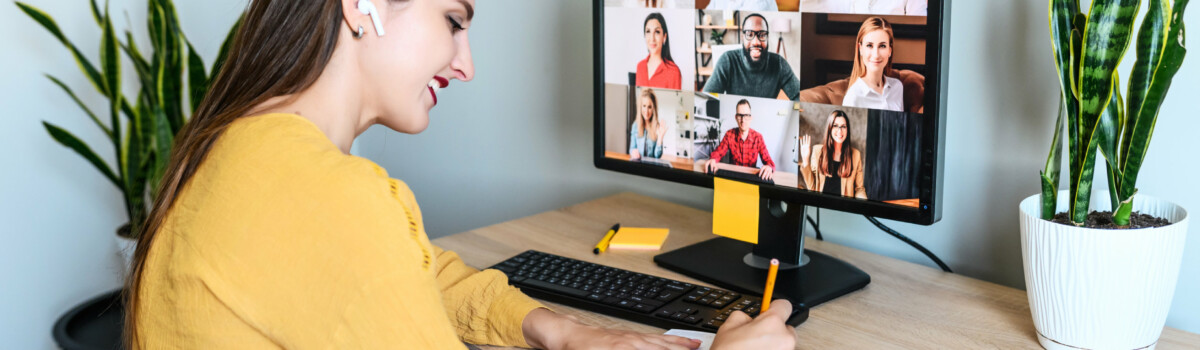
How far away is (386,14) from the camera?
78 centimetres

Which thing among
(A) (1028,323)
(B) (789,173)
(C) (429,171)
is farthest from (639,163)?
(C) (429,171)

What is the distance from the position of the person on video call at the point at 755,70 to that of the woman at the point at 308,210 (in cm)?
27

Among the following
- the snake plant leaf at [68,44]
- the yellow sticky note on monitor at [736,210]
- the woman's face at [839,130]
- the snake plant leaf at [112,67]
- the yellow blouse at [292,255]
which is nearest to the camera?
the yellow blouse at [292,255]

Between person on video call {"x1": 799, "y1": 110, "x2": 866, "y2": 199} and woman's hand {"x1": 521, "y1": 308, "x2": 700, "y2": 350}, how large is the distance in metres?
0.27

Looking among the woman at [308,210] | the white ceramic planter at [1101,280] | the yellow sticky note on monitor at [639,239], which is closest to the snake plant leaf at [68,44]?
the woman at [308,210]

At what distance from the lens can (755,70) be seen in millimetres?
1059

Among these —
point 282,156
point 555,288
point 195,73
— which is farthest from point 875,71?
point 195,73

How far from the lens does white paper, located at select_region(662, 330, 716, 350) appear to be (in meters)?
0.87

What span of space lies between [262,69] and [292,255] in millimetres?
238

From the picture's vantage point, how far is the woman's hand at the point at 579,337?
857 mm

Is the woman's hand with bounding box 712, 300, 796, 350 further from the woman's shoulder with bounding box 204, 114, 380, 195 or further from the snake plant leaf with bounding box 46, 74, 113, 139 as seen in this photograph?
the snake plant leaf with bounding box 46, 74, 113, 139

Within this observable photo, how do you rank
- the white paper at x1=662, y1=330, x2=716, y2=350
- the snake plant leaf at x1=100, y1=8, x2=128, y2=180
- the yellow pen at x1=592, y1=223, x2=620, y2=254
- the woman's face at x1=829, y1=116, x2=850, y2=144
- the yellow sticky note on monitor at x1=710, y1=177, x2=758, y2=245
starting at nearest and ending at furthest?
1. the white paper at x1=662, y1=330, x2=716, y2=350
2. the woman's face at x1=829, y1=116, x2=850, y2=144
3. the yellow sticky note on monitor at x1=710, y1=177, x2=758, y2=245
4. the yellow pen at x1=592, y1=223, x2=620, y2=254
5. the snake plant leaf at x1=100, y1=8, x2=128, y2=180

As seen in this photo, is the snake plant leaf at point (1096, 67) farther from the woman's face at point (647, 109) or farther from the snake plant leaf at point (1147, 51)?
the woman's face at point (647, 109)

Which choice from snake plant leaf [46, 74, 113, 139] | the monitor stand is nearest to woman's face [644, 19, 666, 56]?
the monitor stand
